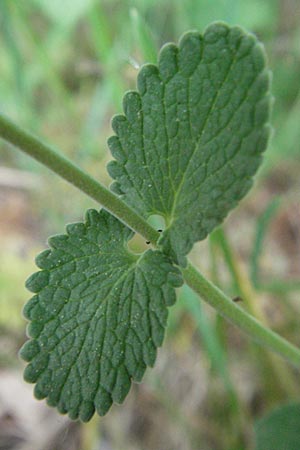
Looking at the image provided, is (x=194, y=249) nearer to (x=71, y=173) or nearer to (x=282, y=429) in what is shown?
(x=282, y=429)

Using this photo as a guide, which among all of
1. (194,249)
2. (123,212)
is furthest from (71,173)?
(194,249)

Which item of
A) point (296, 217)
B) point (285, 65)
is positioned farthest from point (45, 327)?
point (285, 65)

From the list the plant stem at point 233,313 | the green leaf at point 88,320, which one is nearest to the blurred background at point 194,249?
the plant stem at point 233,313

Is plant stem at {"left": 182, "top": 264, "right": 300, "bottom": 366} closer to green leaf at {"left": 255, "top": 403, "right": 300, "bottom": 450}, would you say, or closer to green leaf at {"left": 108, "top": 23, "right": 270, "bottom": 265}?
green leaf at {"left": 108, "top": 23, "right": 270, "bottom": 265}

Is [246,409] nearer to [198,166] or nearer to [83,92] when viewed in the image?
[198,166]

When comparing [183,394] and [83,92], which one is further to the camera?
[83,92]

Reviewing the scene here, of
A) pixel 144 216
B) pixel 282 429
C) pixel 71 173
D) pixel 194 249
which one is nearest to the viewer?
Answer: pixel 71 173

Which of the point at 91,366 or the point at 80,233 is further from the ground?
the point at 80,233

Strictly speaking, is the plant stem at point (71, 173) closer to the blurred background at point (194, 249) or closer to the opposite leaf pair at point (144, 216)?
the opposite leaf pair at point (144, 216)
